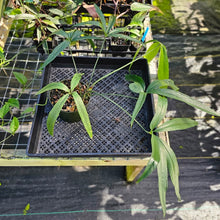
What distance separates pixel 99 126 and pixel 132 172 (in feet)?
1.64

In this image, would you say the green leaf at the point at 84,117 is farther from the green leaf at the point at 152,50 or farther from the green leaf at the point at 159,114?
the green leaf at the point at 152,50

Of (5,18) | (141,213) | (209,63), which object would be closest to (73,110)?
(5,18)

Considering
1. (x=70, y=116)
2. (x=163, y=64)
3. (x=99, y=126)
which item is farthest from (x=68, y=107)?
(x=163, y=64)

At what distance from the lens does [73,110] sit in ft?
2.87

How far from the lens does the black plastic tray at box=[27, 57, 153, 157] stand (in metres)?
0.84

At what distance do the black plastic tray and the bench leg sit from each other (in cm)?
36

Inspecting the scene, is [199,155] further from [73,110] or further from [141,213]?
[73,110]

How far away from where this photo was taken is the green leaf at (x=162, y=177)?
0.60 metres

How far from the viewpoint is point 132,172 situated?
1286 millimetres

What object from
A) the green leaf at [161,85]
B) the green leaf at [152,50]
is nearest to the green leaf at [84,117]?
the green leaf at [161,85]

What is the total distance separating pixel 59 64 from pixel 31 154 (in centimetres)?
44

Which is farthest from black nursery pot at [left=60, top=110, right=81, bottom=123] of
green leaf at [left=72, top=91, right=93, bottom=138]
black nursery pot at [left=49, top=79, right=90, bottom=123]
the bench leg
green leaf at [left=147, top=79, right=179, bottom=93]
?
the bench leg

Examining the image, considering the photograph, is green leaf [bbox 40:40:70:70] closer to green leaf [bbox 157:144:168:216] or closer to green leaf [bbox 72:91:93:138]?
green leaf [bbox 72:91:93:138]

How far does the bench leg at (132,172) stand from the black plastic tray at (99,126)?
0.36 meters
